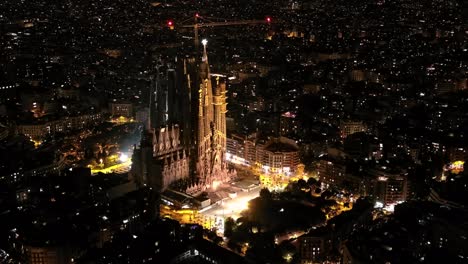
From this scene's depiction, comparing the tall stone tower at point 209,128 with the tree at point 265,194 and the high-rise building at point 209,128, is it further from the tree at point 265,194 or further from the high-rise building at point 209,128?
the tree at point 265,194

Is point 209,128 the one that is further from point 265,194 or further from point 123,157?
point 123,157

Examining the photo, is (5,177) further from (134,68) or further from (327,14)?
(327,14)

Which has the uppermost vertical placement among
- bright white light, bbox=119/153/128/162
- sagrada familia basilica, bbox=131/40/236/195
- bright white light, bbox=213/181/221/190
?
sagrada familia basilica, bbox=131/40/236/195

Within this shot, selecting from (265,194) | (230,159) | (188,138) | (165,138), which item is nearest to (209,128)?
(188,138)

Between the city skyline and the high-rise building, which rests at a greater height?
the high-rise building

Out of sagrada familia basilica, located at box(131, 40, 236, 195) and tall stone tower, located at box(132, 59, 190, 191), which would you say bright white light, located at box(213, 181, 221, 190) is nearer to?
sagrada familia basilica, located at box(131, 40, 236, 195)

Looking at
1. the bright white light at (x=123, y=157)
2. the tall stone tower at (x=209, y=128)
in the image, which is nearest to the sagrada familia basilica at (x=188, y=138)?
the tall stone tower at (x=209, y=128)

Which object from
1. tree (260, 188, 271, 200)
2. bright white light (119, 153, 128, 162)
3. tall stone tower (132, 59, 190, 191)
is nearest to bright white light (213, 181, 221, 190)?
tall stone tower (132, 59, 190, 191)

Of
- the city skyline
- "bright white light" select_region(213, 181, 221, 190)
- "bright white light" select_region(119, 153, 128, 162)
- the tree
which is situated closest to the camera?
the city skyline

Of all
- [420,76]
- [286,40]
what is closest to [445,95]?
[420,76]
